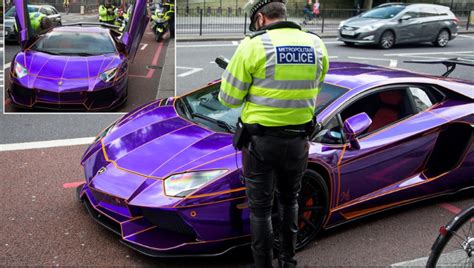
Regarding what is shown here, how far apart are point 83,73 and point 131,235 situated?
2.34m

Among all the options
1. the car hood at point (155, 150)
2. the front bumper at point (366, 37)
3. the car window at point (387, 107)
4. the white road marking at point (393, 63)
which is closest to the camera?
the car hood at point (155, 150)

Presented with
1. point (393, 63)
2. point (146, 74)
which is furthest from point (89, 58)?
point (393, 63)

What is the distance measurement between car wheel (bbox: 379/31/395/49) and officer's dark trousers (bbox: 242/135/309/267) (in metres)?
15.5

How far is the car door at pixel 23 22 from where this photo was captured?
4.35 metres

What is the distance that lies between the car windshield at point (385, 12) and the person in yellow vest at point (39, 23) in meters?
15.0

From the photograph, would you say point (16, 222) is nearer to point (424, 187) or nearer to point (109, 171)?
point (109, 171)

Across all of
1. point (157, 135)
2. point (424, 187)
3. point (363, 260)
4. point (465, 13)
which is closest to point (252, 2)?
point (157, 135)

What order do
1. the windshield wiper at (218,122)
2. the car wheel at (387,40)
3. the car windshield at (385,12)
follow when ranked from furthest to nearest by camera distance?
the car windshield at (385,12) < the car wheel at (387,40) < the windshield wiper at (218,122)

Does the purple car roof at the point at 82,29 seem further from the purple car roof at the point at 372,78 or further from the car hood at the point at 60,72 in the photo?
the purple car roof at the point at 372,78

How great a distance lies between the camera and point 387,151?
4.10 m

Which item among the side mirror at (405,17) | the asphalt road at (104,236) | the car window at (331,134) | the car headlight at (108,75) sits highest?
the car headlight at (108,75)

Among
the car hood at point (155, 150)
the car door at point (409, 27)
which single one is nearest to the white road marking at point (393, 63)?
the car door at point (409, 27)

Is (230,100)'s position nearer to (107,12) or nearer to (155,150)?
(155,150)

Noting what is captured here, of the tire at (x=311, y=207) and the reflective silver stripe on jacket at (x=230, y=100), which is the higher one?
the reflective silver stripe on jacket at (x=230, y=100)
